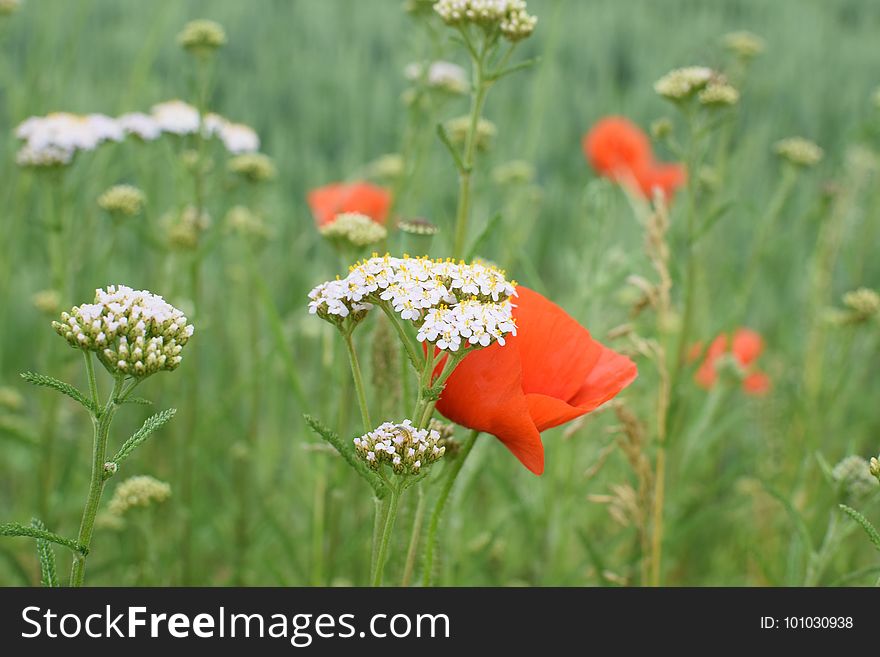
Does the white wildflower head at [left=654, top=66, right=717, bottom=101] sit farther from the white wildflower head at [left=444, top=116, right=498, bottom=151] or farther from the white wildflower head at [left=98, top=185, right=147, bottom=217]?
the white wildflower head at [left=98, top=185, right=147, bottom=217]

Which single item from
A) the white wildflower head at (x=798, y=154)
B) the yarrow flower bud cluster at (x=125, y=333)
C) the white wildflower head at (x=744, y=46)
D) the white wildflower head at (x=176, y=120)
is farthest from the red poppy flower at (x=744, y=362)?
the yarrow flower bud cluster at (x=125, y=333)

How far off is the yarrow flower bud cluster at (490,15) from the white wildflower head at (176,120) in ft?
2.18

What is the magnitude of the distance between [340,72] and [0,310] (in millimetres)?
2398

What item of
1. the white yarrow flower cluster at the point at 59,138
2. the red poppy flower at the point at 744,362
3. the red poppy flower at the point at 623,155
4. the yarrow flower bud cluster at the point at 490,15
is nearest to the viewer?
the yarrow flower bud cluster at the point at 490,15

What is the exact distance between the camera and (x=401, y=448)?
851mm

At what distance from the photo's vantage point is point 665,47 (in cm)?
496

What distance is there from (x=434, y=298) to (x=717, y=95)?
0.88 metres

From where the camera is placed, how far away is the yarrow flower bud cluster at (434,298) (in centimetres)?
83

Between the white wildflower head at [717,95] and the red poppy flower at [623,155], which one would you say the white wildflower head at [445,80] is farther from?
the red poppy flower at [623,155]

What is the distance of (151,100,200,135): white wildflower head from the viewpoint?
1682 millimetres

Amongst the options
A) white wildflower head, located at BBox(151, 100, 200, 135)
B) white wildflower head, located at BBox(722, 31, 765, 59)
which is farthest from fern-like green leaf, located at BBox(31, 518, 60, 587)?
white wildflower head, located at BBox(722, 31, 765, 59)

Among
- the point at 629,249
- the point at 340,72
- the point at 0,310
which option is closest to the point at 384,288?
the point at 0,310

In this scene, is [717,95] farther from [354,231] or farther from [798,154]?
[354,231]

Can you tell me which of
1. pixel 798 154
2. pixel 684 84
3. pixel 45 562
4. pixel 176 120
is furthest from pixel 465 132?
pixel 45 562
